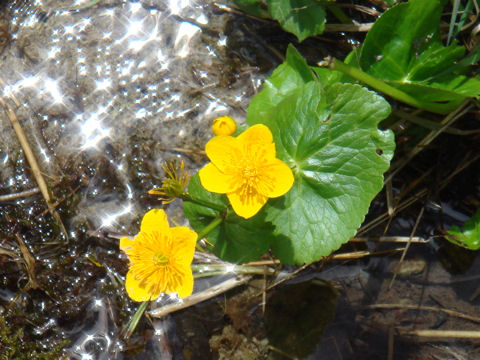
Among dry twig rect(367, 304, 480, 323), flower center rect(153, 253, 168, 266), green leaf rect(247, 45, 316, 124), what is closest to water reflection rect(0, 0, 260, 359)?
green leaf rect(247, 45, 316, 124)

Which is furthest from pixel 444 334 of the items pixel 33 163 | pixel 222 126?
pixel 33 163

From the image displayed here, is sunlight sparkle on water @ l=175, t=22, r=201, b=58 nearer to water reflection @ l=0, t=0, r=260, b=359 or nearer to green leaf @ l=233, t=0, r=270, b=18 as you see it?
water reflection @ l=0, t=0, r=260, b=359

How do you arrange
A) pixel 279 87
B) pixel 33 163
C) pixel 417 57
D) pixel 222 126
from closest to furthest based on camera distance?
pixel 222 126
pixel 417 57
pixel 279 87
pixel 33 163

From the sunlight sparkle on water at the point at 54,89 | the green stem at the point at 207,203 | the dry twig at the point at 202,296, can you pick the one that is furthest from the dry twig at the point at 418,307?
the sunlight sparkle on water at the point at 54,89

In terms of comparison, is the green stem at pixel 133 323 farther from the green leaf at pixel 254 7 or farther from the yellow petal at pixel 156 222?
the green leaf at pixel 254 7

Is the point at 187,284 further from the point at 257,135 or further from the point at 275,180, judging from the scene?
the point at 257,135

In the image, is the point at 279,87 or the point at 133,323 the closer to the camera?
the point at 279,87
